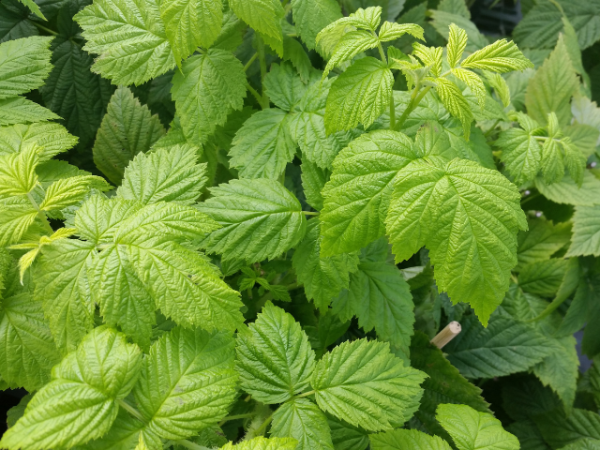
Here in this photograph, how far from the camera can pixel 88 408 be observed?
617 millimetres

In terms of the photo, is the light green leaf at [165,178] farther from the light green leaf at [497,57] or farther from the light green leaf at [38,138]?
the light green leaf at [497,57]

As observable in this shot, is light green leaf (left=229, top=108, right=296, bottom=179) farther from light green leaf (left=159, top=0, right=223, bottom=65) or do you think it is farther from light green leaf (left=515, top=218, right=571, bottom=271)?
light green leaf (left=515, top=218, right=571, bottom=271)

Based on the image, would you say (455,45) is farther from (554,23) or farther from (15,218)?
(554,23)

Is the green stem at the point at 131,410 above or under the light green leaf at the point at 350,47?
under

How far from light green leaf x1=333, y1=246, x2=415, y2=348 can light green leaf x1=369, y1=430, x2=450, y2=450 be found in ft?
0.76

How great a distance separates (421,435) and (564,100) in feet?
3.92

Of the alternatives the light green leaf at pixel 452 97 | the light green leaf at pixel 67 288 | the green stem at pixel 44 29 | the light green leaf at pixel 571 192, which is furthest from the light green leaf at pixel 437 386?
the green stem at pixel 44 29

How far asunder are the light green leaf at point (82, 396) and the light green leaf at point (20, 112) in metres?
0.60

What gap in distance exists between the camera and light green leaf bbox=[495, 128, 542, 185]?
42.1 inches

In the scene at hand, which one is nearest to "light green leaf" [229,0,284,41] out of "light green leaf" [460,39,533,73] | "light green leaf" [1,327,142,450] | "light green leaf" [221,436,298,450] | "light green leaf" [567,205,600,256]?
"light green leaf" [460,39,533,73]

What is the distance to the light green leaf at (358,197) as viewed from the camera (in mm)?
776

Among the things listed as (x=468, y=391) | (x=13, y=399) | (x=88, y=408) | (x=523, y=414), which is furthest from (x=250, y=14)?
(x=523, y=414)

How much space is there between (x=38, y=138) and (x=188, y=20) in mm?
413

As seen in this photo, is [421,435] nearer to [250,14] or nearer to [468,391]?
[468,391]
